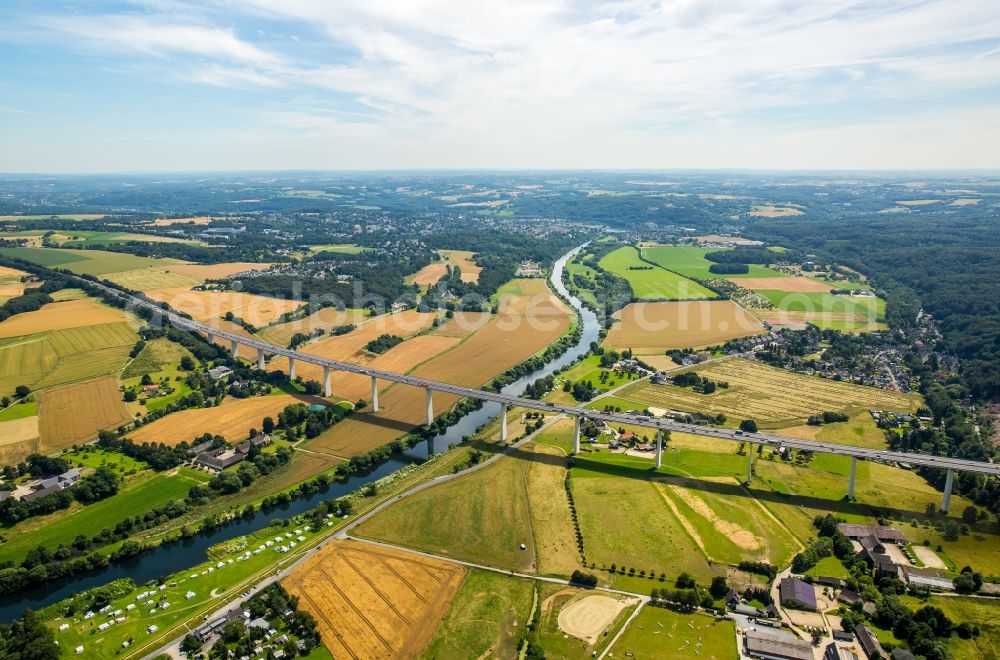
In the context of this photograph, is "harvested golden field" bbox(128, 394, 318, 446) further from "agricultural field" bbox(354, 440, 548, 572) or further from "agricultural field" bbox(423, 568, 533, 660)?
"agricultural field" bbox(423, 568, 533, 660)

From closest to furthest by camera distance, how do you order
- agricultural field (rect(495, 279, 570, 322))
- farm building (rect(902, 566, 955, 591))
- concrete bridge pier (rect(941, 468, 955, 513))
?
farm building (rect(902, 566, 955, 591)), concrete bridge pier (rect(941, 468, 955, 513)), agricultural field (rect(495, 279, 570, 322))

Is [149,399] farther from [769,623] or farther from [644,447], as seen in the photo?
[769,623]

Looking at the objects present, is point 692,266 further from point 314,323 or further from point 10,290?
point 10,290

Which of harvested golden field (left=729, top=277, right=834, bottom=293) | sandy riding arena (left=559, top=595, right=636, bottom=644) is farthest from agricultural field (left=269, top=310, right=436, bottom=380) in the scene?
harvested golden field (left=729, top=277, right=834, bottom=293)

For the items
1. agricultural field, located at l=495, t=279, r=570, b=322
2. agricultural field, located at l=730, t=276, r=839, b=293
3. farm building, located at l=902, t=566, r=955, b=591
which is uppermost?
agricultural field, located at l=730, t=276, r=839, b=293

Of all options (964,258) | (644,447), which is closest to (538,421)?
(644,447)

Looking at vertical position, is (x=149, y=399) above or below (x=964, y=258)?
below

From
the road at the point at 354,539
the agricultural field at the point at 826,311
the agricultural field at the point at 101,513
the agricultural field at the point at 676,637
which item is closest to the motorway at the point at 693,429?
the road at the point at 354,539
